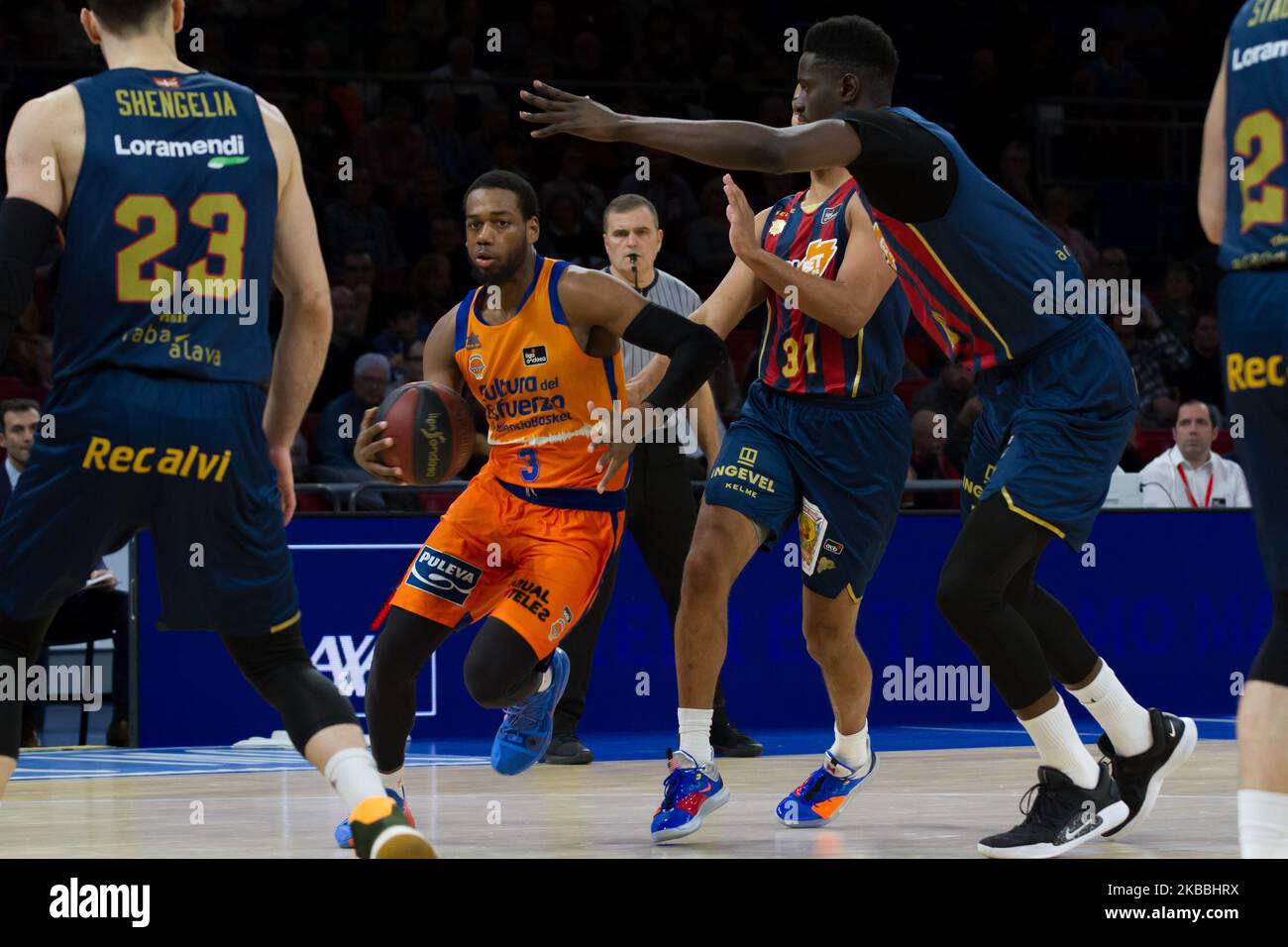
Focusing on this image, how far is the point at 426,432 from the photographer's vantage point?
17.2 ft

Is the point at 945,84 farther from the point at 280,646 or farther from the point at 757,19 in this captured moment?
the point at 280,646

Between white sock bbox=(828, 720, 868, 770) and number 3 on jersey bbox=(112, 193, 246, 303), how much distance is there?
2.83 meters

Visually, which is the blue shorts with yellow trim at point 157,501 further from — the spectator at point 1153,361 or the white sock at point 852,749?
the spectator at point 1153,361

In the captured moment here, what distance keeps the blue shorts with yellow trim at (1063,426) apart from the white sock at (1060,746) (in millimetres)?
485

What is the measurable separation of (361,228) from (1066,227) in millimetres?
5378

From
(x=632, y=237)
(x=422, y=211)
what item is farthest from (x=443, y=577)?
(x=422, y=211)

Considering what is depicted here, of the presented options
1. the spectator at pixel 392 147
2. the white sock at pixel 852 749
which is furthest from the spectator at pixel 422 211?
the white sock at pixel 852 749

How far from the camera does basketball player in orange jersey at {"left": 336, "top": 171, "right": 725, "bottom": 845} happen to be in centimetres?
529

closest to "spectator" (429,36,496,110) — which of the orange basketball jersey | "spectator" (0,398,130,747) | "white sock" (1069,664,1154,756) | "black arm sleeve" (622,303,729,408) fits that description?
"spectator" (0,398,130,747)

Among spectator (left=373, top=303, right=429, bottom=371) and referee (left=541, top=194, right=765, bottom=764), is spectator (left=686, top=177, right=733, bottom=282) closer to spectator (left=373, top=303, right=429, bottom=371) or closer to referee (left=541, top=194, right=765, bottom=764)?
spectator (left=373, top=303, right=429, bottom=371)

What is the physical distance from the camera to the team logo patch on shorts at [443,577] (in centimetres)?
530

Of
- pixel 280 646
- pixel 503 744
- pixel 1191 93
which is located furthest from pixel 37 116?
pixel 1191 93

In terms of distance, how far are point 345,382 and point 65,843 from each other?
227 inches
